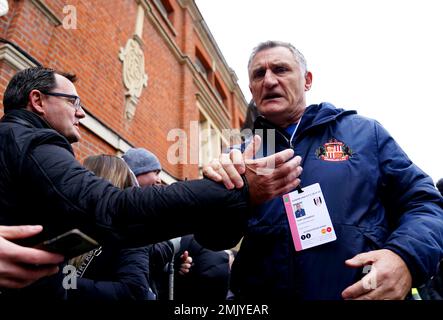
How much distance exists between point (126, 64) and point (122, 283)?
493cm

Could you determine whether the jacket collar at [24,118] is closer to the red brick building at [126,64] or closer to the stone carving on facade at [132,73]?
the red brick building at [126,64]

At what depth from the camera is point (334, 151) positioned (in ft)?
4.92

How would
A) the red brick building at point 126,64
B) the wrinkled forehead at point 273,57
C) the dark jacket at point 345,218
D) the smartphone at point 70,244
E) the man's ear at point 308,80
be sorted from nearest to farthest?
the smartphone at point 70,244 → the dark jacket at point 345,218 → the wrinkled forehead at point 273,57 → the man's ear at point 308,80 → the red brick building at point 126,64

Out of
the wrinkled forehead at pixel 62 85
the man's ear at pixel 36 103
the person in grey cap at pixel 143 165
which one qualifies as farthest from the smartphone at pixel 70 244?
the person in grey cap at pixel 143 165

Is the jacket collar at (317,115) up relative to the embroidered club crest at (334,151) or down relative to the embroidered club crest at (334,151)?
up

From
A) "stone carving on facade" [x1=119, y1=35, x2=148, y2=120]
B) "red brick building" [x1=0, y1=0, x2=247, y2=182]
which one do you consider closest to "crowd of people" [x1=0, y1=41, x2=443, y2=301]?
"red brick building" [x1=0, y1=0, x2=247, y2=182]

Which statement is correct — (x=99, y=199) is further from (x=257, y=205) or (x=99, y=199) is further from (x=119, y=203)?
(x=257, y=205)

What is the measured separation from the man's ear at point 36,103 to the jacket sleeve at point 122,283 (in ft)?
2.72

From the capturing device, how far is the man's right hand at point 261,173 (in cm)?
109

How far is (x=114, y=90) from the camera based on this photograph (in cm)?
553

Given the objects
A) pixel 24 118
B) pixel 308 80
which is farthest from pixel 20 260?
pixel 308 80

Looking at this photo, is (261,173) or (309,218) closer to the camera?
(261,173)

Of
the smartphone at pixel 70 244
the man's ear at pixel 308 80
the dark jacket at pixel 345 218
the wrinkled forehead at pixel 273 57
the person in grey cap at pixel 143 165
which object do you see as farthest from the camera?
the person in grey cap at pixel 143 165
